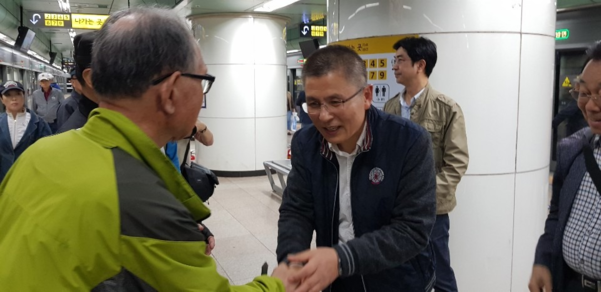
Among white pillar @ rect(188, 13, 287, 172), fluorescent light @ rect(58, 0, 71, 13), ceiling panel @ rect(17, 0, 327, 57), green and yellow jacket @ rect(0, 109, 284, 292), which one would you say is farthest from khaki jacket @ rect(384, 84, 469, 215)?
fluorescent light @ rect(58, 0, 71, 13)

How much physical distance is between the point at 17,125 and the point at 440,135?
13.4 feet

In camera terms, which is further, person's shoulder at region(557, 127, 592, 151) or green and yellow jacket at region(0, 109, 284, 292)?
person's shoulder at region(557, 127, 592, 151)

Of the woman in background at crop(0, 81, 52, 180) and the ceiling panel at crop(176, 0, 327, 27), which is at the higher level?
the ceiling panel at crop(176, 0, 327, 27)

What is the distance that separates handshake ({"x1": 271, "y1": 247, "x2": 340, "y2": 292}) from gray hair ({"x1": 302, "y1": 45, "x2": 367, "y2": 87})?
2.02 feet

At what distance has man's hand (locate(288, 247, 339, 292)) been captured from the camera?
5.06 feet

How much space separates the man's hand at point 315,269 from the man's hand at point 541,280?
3.16 ft

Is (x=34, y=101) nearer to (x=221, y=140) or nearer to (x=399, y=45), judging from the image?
(x=221, y=140)

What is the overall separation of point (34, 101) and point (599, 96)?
31.9 feet

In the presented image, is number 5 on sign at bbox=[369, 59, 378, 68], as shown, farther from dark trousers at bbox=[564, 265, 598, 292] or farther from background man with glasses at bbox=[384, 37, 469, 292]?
dark trousers at bbox=[564, 265, 598, 292]

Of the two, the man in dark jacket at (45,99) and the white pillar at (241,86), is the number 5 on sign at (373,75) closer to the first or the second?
the white pillar at (241,86)

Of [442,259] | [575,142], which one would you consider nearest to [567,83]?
[442,259]

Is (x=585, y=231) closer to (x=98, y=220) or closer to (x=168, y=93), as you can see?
(x=168, y=93)

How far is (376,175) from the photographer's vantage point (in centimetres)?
173

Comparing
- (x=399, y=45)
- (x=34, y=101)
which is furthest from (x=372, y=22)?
(x=34, y=101)
